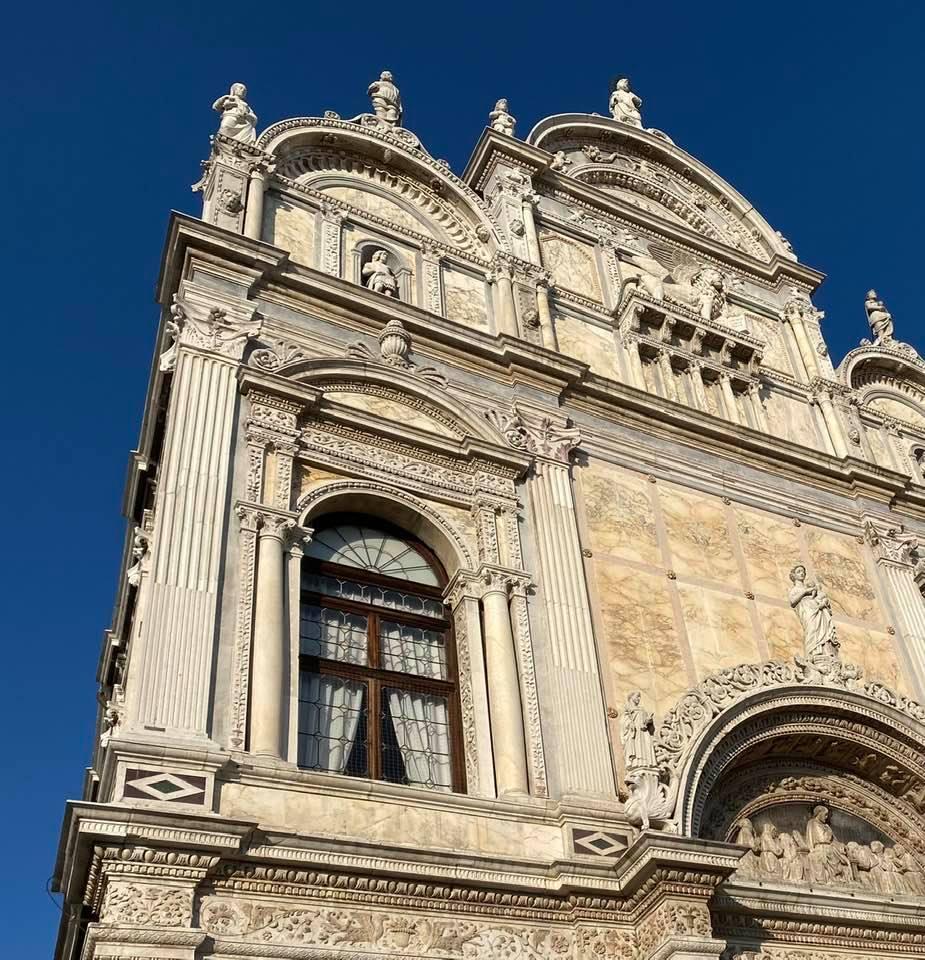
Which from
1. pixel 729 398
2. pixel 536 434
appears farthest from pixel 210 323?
pixel 729 398

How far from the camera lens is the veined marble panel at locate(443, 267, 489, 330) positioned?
1521 centimetres

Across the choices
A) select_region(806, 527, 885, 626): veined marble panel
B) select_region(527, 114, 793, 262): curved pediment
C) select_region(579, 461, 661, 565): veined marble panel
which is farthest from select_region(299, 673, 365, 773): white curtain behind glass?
select_region(527, 114, 793, 262): curved pediment

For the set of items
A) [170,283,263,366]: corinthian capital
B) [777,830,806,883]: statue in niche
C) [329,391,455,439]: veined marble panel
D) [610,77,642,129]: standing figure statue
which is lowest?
[777,830,806,883]: statue in niche

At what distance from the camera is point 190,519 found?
10172 mm

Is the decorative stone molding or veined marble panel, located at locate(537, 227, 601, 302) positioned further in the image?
veined marble panel, located at locate(537, 227, 601, 302)

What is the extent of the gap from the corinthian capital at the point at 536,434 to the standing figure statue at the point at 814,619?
3600 millimetres

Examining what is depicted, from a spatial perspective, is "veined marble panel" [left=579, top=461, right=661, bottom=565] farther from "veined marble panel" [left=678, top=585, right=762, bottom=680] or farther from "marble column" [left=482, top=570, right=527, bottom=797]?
"marble column" [left=482, top=570, right=527, bottom=797]

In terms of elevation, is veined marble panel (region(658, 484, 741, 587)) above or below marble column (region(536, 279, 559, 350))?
below

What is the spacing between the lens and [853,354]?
20.2 meters

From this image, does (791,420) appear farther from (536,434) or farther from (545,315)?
(536,434)

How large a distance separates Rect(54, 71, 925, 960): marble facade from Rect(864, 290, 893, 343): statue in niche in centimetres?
292

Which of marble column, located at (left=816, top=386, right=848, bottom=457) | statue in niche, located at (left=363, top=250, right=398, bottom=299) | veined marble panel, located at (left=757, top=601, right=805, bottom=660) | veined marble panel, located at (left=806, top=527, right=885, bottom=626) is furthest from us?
marble column, located at (left=816, top=386, right=848, bottom=457)

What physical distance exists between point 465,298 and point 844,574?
6.80 meters

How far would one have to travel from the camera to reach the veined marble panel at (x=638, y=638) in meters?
11.9
